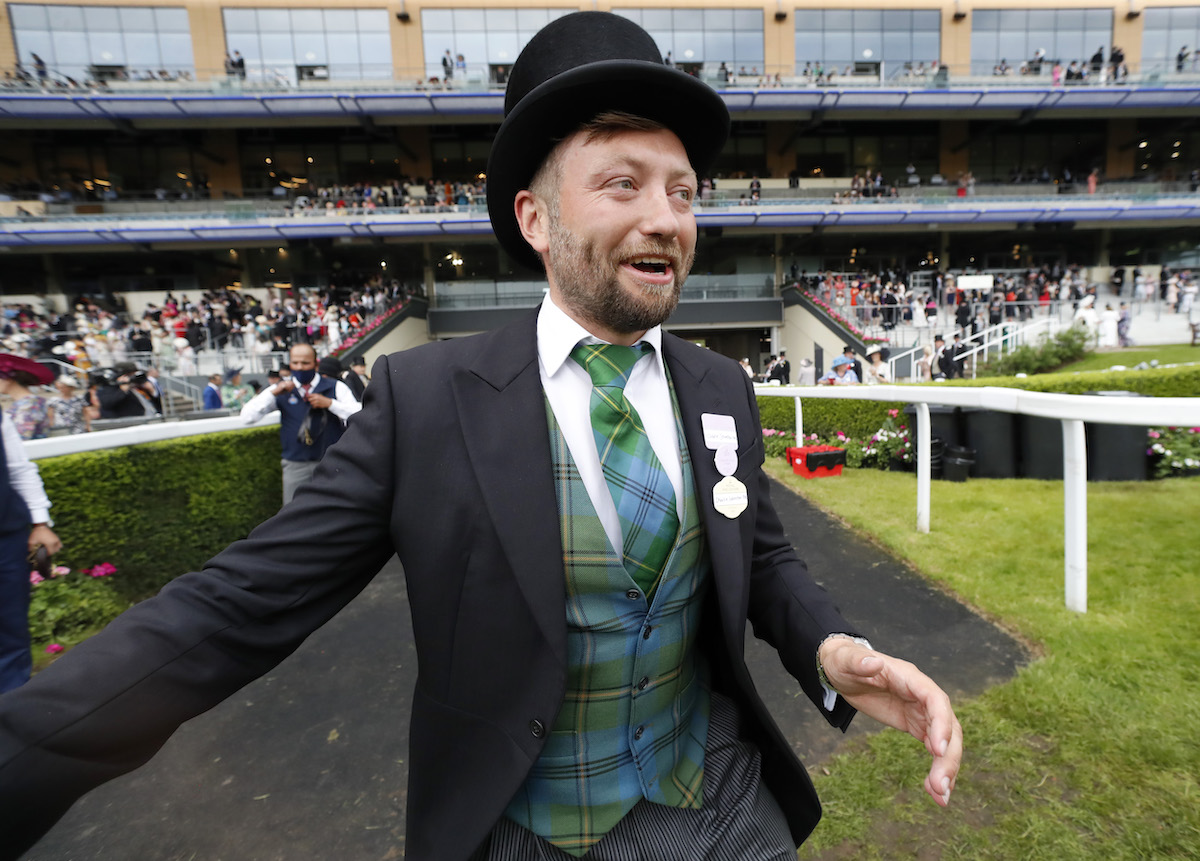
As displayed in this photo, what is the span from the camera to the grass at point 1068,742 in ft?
6.15

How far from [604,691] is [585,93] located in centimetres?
128

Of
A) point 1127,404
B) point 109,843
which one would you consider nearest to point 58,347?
point 109,843

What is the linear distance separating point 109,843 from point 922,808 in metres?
3.11

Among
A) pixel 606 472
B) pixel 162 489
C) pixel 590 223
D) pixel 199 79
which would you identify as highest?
pixel 199 79

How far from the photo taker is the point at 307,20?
98.3 ft

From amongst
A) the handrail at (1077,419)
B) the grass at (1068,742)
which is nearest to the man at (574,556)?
the grass at (1068,742)

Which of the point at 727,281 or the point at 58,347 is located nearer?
the point at 58,347

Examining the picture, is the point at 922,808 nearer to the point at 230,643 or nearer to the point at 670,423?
the point at 670,423

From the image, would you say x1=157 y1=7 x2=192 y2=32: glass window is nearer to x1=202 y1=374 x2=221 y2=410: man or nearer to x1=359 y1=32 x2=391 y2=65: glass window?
x1=359 y1=32 x2=391 y2=65: glass window

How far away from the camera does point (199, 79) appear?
1163 inches

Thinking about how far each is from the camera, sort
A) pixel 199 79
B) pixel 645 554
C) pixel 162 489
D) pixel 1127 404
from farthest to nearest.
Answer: pixel 199 79 → pixel 162 489 → pixel 1127 404 → pixel 645 554

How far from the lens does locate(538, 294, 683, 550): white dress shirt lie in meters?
1.29

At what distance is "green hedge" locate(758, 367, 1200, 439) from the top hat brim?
266 inches

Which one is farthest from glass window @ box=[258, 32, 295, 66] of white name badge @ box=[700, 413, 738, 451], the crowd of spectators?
white name badge @ box=[700, 413, 738, 451]
